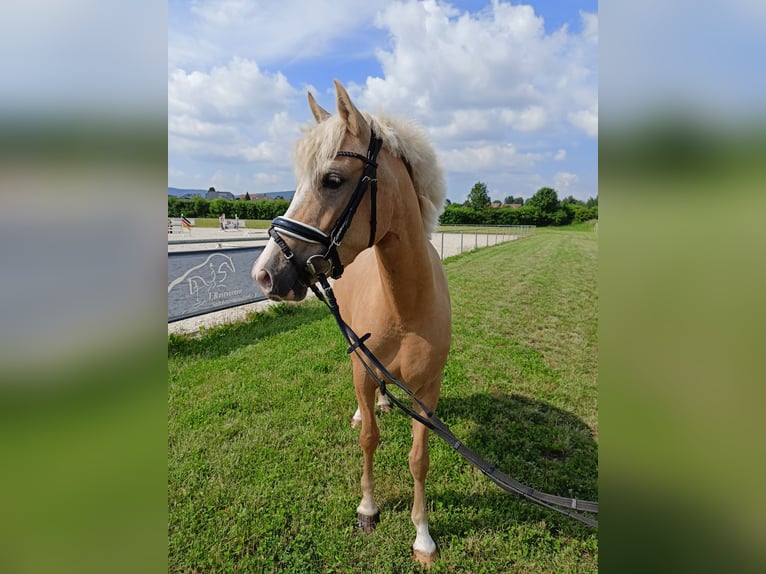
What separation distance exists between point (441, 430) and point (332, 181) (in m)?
1.48

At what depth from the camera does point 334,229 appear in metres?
1.82

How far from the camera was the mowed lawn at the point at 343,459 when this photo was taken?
2.64 meters

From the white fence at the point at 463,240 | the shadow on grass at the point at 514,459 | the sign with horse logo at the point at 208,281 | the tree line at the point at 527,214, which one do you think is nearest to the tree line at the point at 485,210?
the tree line at the point at 527,214

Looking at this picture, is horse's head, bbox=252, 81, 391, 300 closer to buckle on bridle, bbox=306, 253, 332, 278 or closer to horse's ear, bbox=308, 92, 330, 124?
buckle on bridle, bbox=306, 253, 332, 278

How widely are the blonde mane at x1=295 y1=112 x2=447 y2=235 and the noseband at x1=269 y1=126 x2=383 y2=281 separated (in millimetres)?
75

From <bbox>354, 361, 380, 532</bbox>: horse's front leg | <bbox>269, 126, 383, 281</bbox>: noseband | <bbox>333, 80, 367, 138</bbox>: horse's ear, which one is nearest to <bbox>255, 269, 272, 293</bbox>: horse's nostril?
<bbox>269, 126, 383, 281</bbox>: noseband

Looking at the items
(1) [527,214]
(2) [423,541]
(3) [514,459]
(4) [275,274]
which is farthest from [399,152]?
(1) [527,214]

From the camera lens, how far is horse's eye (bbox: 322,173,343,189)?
1799mm

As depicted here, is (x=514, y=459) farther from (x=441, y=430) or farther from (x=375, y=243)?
(x=375, y=243)
